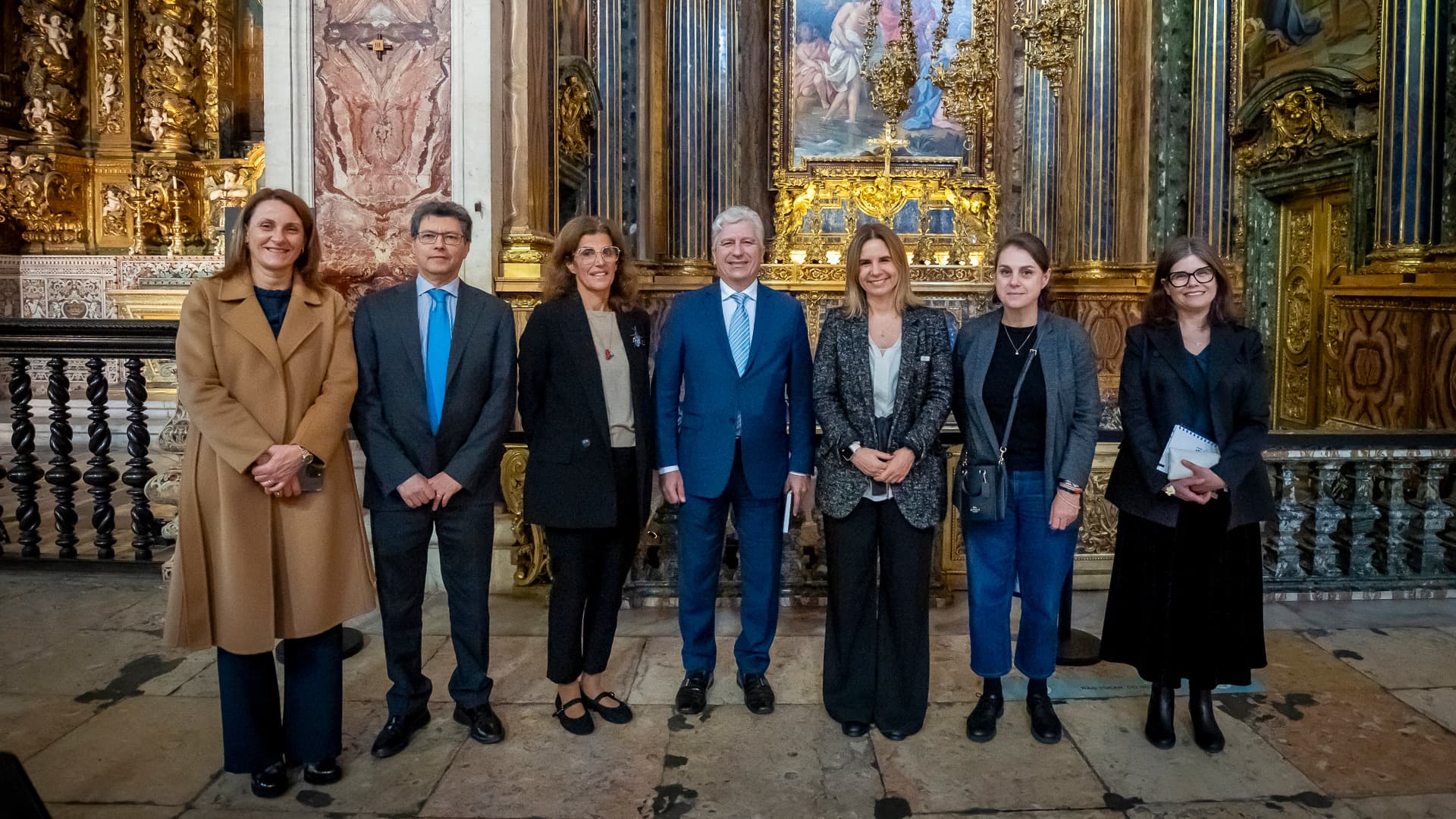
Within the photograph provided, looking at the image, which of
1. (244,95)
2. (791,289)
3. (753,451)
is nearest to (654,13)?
(791,289)

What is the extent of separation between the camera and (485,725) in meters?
3.12

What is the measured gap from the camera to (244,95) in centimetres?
1425

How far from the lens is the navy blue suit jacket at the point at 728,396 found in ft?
10.6

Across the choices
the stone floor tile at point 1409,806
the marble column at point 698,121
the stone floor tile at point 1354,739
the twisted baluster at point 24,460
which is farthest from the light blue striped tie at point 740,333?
the marble column at point 698,121

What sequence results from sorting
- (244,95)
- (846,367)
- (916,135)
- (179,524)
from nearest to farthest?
(179,524) < (846,367) < (916,135) < (244,95)

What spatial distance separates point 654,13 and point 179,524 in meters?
10.3

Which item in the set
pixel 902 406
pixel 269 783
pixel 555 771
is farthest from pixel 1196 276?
pixel 269 783

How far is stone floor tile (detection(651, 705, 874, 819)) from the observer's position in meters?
2.71

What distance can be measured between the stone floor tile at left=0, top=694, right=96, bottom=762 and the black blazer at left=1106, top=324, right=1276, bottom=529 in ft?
11.9

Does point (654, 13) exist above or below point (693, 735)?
above

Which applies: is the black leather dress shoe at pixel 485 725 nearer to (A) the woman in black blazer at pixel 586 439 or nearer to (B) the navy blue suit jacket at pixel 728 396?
(A) the woman in black blazer at pixel 586 439

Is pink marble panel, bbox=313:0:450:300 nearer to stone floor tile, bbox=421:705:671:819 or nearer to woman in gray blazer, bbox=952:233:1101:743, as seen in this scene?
stone floor tile, bbox=421:705:671:819

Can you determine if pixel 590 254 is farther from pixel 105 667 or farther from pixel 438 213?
pixel 105 667

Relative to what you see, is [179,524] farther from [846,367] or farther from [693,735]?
[846,367]
